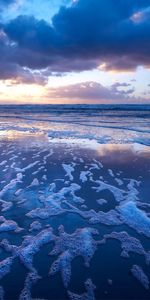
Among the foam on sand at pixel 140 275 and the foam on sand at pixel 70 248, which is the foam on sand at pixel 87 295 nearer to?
the foam on sand at pixel 70 248

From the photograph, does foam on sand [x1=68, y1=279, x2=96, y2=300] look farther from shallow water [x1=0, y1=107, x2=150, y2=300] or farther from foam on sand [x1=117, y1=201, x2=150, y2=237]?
foam on sand [x1=117, y1=201, x2=150, y2=237]

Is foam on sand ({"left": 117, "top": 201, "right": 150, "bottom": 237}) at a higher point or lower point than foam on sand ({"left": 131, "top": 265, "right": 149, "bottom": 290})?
lower

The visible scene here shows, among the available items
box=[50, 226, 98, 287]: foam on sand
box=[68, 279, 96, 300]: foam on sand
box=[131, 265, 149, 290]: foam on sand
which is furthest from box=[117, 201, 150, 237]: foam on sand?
box=[68, 279, 96, 300]: foam on sand

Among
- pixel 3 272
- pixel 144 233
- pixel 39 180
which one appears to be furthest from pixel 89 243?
pixel 39 180

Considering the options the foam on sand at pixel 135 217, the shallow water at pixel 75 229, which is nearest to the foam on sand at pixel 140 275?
the shallow water at pixel 75 229

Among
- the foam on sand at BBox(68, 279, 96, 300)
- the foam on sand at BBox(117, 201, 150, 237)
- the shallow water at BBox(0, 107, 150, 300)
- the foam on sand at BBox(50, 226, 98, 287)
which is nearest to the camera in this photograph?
the foam on sand at BBox(68, 279, 96, 300)

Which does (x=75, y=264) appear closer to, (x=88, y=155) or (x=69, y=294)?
(x=69, y=294)

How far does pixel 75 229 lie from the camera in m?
4.46

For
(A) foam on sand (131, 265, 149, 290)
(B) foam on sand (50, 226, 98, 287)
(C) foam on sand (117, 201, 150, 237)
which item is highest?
(A) foam on sand (131, 265, 149, 290)

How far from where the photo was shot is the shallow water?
10.5 feet

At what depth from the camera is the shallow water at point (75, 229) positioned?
10.5ft

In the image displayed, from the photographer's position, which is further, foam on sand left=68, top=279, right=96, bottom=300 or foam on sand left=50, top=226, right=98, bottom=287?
foam on sand left=50, top=226, right=98, bottom=287

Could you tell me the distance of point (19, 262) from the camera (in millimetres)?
3600

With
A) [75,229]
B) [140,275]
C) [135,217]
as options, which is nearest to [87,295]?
[140,275]
